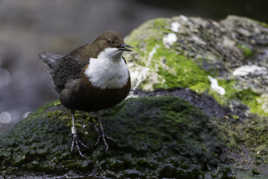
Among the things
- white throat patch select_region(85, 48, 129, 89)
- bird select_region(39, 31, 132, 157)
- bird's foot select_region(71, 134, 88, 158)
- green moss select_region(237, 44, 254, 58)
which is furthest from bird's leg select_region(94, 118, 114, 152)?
green moss select_region(237, 44, 254, 58)

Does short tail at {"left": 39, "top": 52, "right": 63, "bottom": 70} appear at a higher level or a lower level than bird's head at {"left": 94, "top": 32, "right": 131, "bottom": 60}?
lower

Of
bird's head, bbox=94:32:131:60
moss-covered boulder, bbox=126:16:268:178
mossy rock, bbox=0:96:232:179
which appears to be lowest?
mossy rock, bbox=0:96:232:179

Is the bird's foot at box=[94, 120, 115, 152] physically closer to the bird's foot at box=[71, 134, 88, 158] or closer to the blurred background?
the bird's foot at box=[71, 134, 88, 158]

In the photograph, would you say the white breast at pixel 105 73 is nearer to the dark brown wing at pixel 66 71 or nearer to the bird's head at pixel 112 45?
the bird's head at pixel 112 45

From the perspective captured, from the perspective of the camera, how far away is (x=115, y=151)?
11.2ft

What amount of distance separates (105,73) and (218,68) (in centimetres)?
181

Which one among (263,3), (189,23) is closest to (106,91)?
(189,23)

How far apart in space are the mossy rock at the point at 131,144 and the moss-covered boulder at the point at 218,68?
0.32 metres

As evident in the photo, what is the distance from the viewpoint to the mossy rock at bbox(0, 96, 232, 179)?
10.7 ft

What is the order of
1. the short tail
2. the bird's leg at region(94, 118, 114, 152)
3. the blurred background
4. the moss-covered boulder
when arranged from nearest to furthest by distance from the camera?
the bird's leg at region(94, 118, 114, 152)
the moss-covered boulder
the short tail
the blurred background

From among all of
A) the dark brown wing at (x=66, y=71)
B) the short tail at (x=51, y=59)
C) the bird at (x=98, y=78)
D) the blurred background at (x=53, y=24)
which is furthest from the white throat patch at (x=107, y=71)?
the blurred background at (x=53, y=24)

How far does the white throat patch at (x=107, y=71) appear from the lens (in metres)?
3.30

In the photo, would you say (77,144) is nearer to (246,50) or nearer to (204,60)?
(204,60)

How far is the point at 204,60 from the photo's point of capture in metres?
4.58
